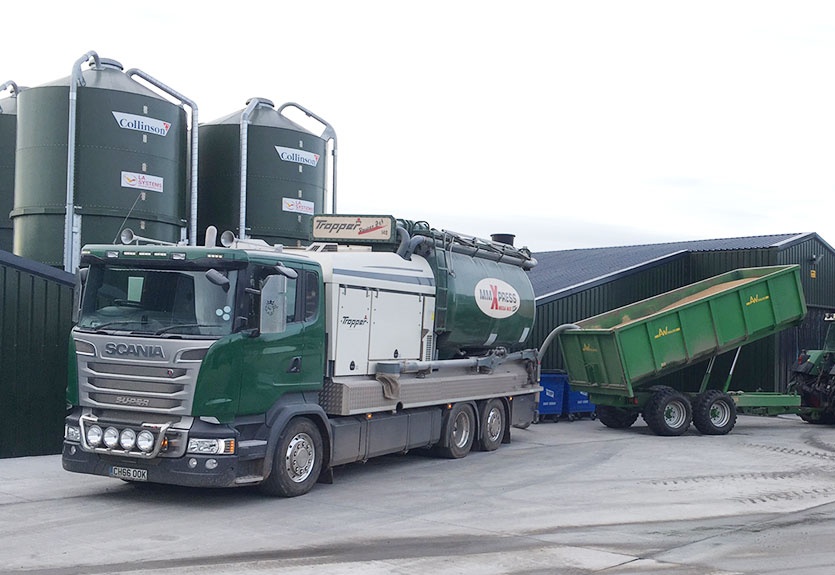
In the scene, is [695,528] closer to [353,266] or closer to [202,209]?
[353,266]

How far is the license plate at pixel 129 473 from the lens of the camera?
9.91m

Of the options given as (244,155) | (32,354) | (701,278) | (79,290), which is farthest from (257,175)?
(701,278)

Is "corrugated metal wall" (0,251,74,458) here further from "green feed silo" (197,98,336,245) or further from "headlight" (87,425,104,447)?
"green feed silo" (197,98,336,245)

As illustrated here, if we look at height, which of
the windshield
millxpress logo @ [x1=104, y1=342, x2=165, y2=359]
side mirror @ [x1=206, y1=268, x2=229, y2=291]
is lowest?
millxpress logo @ [x1=104, y1=342, x2=165, y2=359]

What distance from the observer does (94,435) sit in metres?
10.1

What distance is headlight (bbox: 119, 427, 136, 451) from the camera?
32.3 feet

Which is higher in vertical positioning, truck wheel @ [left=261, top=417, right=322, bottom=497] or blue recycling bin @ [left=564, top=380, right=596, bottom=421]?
truck wheel @ [left=261, top=417, right=322, bottom=497]

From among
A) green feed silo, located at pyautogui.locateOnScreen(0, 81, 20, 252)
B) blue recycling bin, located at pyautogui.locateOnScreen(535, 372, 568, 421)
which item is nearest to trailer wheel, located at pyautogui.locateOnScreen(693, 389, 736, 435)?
blue recycling bin, located at pyautogui.locateOnScreen(535, 372, 568, 421)

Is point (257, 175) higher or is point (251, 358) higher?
point (257, 175)

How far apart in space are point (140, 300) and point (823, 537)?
25.4 ft

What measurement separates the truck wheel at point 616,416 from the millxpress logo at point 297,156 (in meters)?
8.34

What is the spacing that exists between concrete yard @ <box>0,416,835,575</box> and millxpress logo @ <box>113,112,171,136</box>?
19.8 feet

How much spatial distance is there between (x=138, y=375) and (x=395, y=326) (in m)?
4.35

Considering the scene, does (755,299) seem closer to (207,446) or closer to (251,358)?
(251,358)
